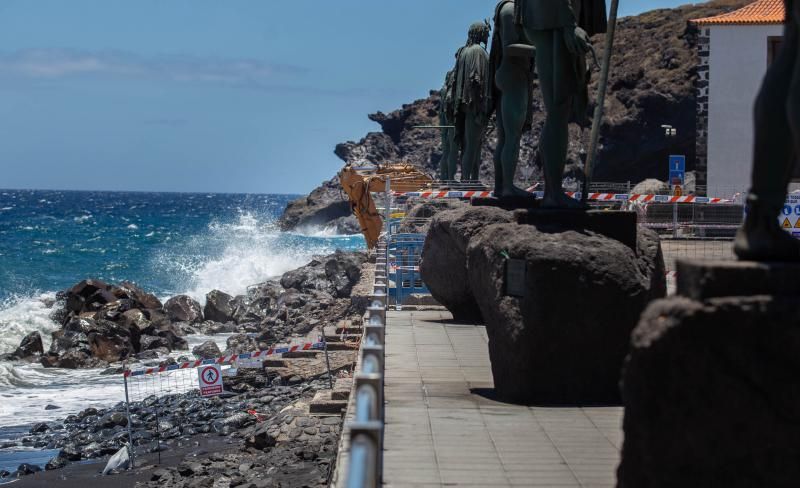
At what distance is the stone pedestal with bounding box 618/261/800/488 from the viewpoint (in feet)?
12.0

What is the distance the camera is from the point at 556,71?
8.23 metres

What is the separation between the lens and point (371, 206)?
27266 mm

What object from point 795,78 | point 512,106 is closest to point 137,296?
point 512,106

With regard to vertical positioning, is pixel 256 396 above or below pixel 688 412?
below

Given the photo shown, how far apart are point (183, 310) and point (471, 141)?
12.2m

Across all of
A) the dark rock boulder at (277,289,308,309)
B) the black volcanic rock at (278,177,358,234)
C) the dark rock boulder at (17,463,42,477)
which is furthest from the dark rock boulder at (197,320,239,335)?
the black volcanic rock at (278,177,358,234)

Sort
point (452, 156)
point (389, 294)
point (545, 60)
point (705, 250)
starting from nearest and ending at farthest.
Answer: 1. point (545, 60)
2. point (389, 294)
3. point (705, 250)
4. point (452, 156)

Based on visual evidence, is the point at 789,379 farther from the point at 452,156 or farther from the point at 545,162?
the point at 452,156

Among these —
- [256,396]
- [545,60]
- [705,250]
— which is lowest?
[256,396]

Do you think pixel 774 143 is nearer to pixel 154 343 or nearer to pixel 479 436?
pixel 479 436

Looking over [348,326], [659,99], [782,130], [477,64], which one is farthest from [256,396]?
[659,99]

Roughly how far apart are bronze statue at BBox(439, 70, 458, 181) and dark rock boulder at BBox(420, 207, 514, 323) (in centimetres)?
981

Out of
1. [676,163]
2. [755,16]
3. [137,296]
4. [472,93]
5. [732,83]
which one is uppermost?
A: [755,16]

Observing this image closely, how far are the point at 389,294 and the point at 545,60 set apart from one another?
18.3ft
